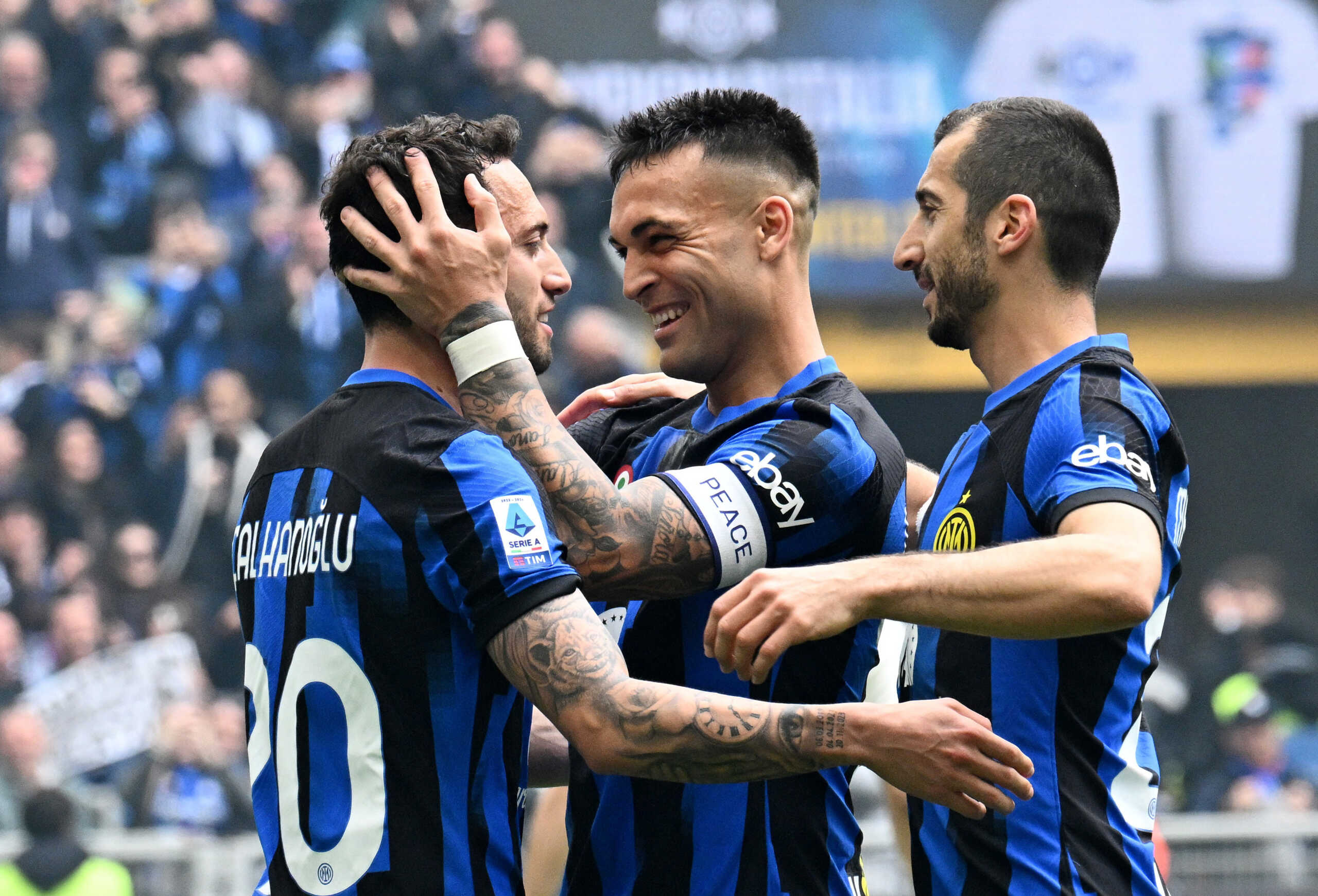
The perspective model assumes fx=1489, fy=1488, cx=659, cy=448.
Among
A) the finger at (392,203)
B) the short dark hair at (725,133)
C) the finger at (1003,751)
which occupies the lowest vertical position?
the finger at (1003,751)

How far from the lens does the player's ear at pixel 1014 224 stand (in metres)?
3.07

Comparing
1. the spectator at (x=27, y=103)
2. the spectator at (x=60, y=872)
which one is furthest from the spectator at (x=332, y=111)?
the spectator at (x=60, y=872)

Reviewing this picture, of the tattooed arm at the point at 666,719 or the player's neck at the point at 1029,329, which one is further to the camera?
the player's neck at the point at 1029,329

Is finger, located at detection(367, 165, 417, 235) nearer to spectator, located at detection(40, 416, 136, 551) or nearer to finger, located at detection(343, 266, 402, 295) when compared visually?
finger, located at detection(343, 266, 402, 295)

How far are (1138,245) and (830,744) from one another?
10859 millimetres

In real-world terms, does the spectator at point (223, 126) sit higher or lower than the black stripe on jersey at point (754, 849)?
higher

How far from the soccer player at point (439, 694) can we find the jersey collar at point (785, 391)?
782mm

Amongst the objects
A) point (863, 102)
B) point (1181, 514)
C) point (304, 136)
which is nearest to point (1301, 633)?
point (863, 102)

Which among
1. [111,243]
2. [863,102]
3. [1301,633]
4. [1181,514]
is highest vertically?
[863,102]

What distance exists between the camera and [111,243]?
11812 millimetres

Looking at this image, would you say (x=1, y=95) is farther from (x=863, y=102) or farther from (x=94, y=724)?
(x=863, y=102)

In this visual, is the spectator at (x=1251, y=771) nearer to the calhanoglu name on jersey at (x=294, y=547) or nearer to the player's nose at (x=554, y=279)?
the player's nose at (x=554, y=279)

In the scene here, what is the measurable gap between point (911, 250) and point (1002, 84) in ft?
33.3

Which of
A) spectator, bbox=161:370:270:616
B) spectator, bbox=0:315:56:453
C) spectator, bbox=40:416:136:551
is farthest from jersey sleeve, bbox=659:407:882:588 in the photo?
spectator, bbox=0:315:56:453
